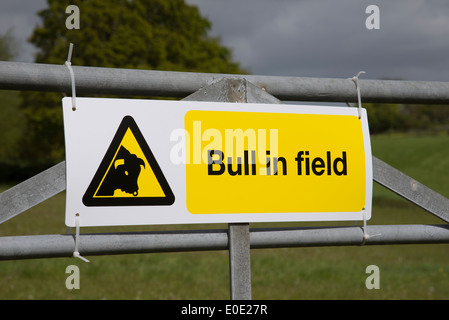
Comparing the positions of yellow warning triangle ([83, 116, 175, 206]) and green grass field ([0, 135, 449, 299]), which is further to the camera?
green grass field ([0, 135, 449, 299])

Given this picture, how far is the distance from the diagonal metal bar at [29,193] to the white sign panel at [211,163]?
2.6 inches

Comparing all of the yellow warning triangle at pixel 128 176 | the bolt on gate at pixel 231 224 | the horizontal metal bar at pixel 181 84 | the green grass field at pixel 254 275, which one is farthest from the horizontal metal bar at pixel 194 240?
the green grass field at pixel 254 275

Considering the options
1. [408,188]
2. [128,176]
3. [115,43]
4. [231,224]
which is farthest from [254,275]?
[115,43]

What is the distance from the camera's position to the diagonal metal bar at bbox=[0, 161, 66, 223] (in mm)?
1652

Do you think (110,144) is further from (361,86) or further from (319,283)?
(319,283)

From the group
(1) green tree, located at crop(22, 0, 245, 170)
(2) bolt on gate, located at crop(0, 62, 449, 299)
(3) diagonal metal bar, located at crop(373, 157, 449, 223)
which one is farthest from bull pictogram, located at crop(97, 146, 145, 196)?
(1) green tree, located at crop(22, 0, 245, 170)

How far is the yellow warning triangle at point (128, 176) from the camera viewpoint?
1.73 meters

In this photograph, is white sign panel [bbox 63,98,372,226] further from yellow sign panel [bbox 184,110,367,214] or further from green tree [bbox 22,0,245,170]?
green tree [bbox 22,0,245,170]

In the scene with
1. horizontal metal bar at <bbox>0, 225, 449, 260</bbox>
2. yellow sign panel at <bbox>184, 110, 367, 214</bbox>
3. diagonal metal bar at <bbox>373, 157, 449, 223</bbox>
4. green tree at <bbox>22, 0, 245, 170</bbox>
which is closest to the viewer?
horizontal metal bar at <bbox>0, 225, 449, 260</bbox>

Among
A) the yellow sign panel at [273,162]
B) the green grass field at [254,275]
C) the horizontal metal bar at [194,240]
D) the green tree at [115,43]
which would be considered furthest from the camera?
the green tree at [115,43]

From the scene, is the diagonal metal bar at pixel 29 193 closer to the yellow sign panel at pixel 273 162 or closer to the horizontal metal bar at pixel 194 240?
the horizontal metal bar at pixel 194 240

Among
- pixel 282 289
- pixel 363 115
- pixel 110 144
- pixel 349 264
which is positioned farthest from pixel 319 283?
pixel 110 144

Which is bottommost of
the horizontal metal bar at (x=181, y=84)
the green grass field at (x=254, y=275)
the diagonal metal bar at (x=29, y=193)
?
the green grass field at (x=254, y=275)
